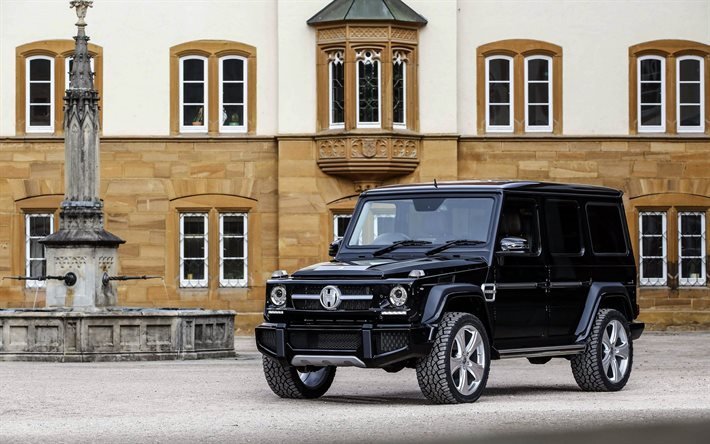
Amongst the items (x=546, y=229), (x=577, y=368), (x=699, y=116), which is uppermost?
(x=699, y=116)

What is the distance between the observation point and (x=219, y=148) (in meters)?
36.2

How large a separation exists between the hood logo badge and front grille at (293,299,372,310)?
41 mm

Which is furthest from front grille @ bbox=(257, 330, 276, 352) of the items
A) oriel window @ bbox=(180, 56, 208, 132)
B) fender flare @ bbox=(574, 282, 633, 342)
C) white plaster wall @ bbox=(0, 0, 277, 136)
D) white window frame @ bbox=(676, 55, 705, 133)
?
white window frame @ bbox=(676, 55, 705, 133)

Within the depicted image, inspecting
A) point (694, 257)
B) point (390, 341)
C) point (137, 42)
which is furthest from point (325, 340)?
point (694, 257)

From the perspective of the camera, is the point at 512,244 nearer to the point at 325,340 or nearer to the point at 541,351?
the point at 541,351

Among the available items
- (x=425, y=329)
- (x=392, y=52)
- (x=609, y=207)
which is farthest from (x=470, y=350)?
(x=392, y=52)

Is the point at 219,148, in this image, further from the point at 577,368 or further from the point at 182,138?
the point at 577,368

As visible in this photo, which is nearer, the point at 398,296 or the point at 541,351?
the point at 398,296

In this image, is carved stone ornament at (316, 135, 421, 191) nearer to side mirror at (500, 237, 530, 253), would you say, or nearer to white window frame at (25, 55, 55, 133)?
white window frame at (25, 55, 55, 133)

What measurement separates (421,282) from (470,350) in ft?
2.40

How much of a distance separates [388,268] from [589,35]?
73.4 ft

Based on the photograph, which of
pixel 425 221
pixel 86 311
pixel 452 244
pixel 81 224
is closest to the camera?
pixel 452 244

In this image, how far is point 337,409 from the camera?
14492 mm

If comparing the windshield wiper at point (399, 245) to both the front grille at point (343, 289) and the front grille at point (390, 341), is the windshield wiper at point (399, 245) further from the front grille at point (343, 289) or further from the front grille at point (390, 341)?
the front grille at point (390, 341)
